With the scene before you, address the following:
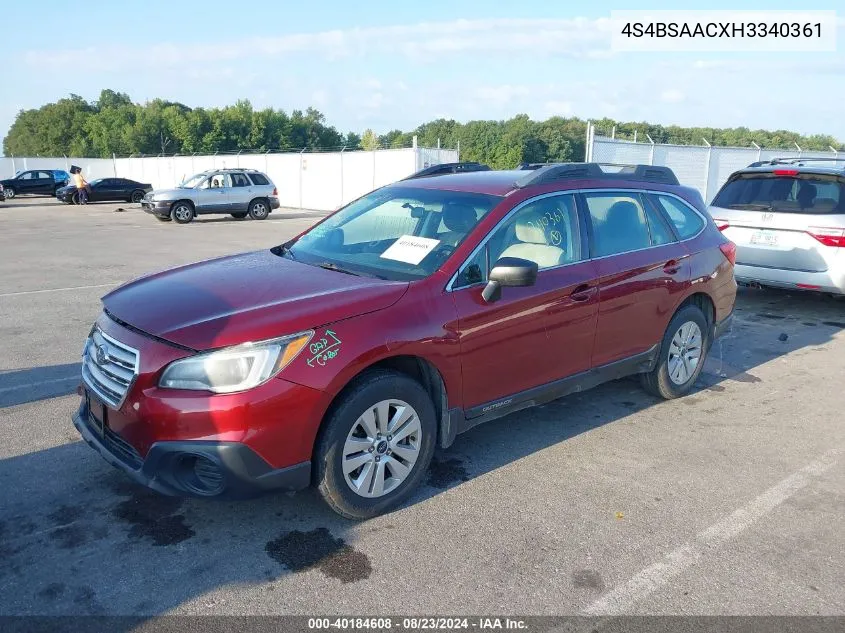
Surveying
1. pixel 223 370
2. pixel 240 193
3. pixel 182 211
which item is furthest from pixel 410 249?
pixel 240 193

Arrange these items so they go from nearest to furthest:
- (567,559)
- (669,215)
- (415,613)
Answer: (415,613)
(567,559)
(669,215)

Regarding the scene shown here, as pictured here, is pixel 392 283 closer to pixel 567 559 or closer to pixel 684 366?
pixel 567 559

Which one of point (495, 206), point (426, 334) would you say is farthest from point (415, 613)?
point (495, 206)

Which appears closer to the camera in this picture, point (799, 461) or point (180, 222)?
point (799, 461)

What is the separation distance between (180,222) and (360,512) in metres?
20.6

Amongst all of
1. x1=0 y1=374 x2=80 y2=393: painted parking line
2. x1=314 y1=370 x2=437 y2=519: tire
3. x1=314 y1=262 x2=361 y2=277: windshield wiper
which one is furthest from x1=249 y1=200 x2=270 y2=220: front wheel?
x1=314 y1=370 x2=437 y2=519: tire

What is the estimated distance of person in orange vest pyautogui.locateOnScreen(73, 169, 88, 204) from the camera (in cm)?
3123

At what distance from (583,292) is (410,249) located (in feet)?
3.90

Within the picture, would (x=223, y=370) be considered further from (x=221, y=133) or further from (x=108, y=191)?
(x=221, y=133)

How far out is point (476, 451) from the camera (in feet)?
14.9

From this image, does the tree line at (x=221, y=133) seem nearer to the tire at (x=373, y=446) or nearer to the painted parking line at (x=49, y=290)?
the painted parking line at (x=49, y=290)

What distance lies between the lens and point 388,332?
138 inches

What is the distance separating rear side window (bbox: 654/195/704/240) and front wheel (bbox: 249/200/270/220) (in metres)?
19.8

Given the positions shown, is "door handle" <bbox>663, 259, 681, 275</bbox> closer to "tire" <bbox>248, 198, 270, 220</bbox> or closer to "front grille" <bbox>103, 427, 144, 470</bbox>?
"front grille" <bbox>103, 427, 144, 470</bbox>
